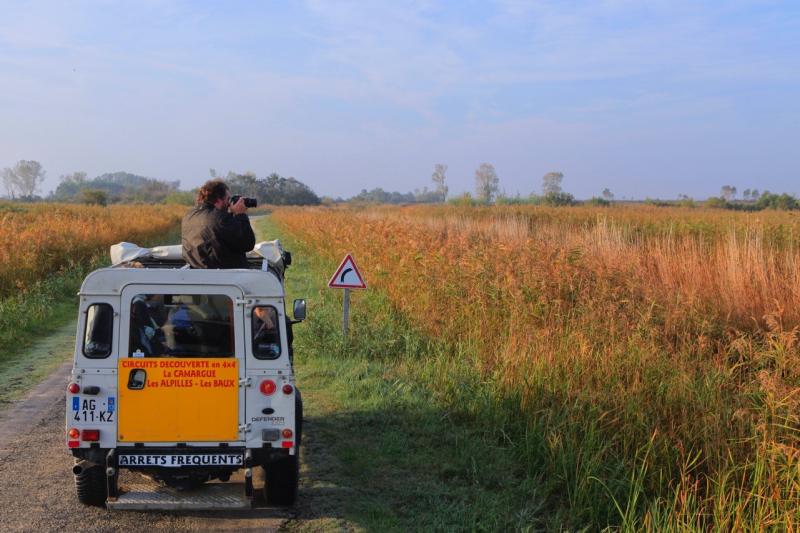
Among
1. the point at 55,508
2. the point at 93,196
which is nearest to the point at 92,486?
the point at 55,508

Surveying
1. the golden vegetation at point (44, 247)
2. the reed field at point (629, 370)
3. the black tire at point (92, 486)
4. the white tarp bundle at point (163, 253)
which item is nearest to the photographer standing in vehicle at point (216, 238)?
the white tarp bundle at point (163, 253)

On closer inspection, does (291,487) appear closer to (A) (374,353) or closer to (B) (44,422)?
(B) (44,422)

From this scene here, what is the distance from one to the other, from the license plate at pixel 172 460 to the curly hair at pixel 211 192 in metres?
2.41

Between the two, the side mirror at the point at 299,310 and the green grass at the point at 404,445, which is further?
the side mirror at the point at 299,310

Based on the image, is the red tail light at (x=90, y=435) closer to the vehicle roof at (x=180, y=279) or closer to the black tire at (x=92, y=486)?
the black tire at (x=92, y=486)

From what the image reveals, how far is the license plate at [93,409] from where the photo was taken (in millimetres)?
4559

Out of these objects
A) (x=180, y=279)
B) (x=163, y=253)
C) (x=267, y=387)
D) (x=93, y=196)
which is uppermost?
Answer: (x=93, y=196)

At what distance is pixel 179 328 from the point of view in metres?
4.83

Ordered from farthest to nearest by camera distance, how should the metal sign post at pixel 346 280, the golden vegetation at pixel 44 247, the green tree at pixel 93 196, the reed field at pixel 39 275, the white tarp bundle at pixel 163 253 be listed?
the green tree at pixel 93 196
the golden vegetation at pixel 44 247
the reed field at pixel 39 275
the metal sign post at pixel 346 280
the white tarp bundle at pixel 163 253

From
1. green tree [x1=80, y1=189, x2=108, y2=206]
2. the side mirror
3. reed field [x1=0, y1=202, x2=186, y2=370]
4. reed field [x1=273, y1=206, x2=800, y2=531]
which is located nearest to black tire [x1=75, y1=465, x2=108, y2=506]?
the side mirror

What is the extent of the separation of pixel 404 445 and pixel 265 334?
7.38 feet

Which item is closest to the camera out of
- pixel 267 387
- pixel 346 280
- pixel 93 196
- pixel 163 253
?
pixel 267 387

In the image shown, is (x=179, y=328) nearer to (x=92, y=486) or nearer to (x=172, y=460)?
(x=172, y=460)

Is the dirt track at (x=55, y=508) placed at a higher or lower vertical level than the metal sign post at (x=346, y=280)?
lower
